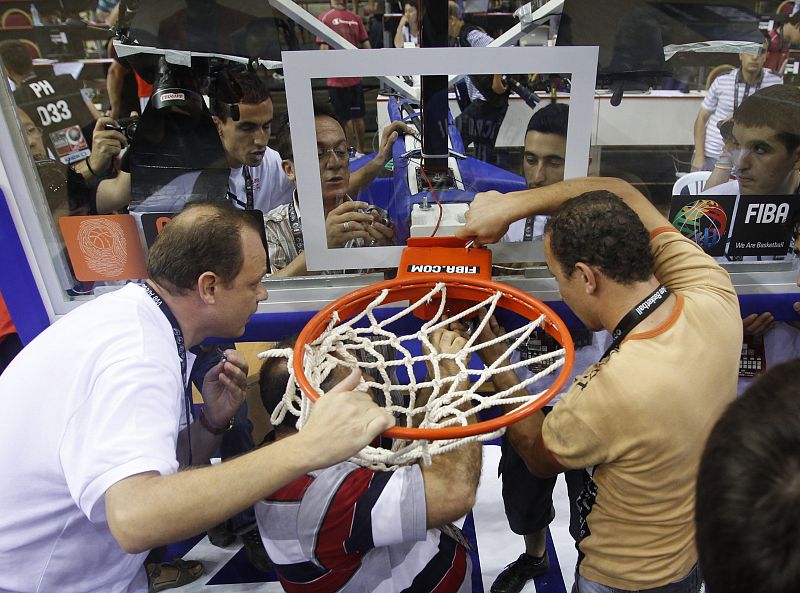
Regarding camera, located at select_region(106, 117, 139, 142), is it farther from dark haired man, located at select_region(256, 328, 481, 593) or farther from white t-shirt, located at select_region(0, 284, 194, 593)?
dark haired man, located at select_region(256, 328, 481, 593)

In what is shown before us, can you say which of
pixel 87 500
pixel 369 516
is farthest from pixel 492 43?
pixel 87 500

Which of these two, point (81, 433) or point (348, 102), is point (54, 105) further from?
point (81, 433)

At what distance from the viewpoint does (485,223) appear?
1735 millimetres

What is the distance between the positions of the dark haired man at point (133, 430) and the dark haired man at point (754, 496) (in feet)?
2.01

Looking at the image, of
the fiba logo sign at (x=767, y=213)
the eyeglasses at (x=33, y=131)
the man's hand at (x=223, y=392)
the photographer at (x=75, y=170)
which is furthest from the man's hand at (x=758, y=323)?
the eyeglasses at (x=33, y=131)

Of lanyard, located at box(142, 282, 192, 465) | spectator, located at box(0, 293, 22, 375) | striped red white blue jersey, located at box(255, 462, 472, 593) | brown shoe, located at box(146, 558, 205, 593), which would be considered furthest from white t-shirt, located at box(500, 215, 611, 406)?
spectator, located at box(0, 293, 22, 375)

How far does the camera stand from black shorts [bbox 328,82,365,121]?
70.4 inches

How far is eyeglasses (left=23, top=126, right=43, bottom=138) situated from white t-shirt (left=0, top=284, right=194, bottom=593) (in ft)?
2.67

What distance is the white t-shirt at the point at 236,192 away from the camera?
1936 millimetres

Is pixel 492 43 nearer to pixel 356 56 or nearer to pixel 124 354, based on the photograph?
pixel 356 56

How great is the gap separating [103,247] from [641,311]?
5.68 feet

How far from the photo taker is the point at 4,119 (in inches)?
72.7

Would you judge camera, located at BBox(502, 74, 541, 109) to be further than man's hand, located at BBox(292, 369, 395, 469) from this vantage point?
Yes

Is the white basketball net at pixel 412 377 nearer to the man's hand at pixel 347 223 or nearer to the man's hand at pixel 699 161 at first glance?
the man's hand at pixel 347 223
